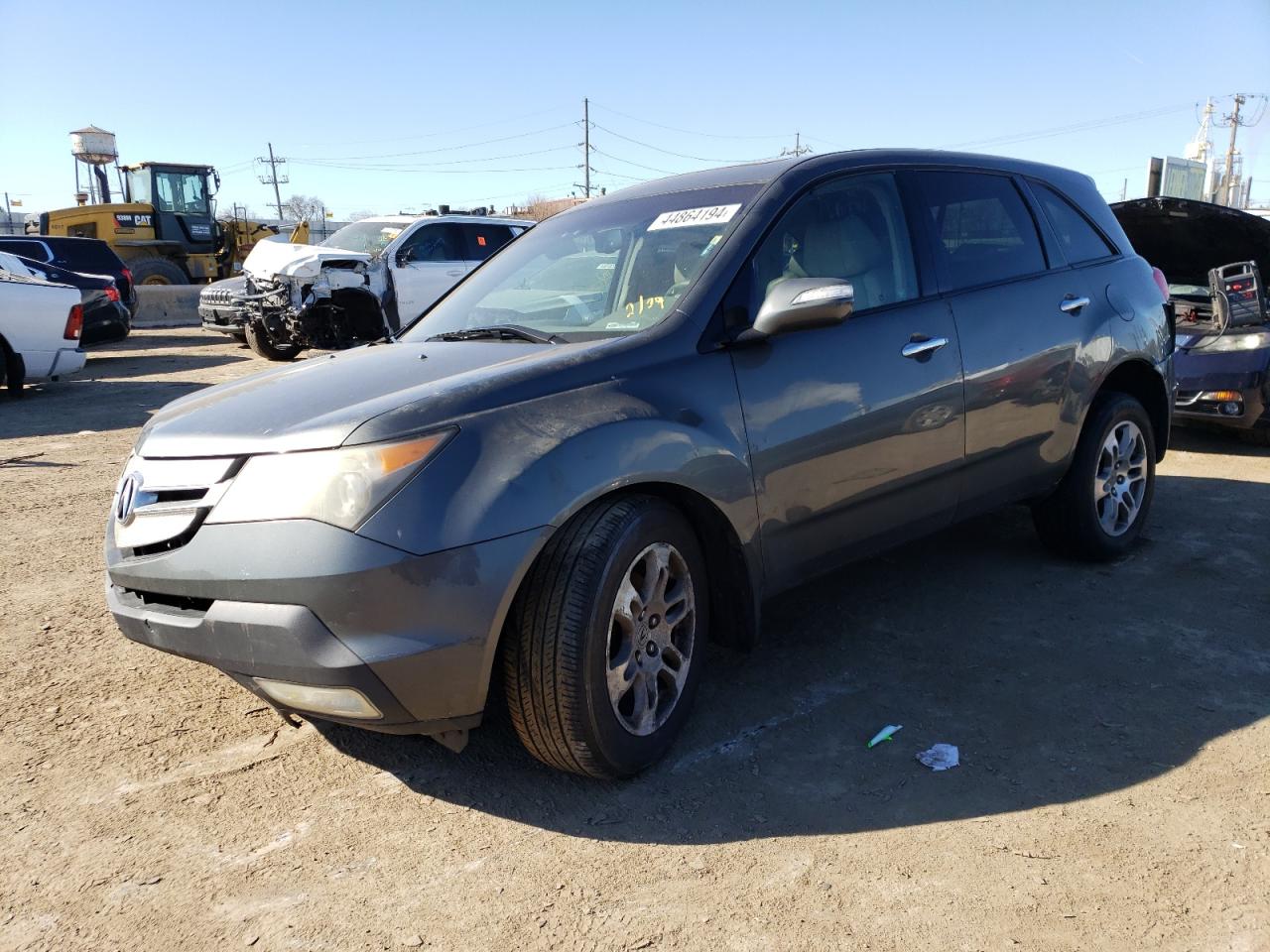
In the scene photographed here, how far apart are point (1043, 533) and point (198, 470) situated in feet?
12.2

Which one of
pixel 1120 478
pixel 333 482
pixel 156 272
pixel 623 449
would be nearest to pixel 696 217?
pixel 623 449

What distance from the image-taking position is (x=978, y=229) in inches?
161

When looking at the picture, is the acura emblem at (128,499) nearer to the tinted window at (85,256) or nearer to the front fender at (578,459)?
the front fender at (578,459)

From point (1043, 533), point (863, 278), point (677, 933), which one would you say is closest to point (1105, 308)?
point (1043, 533)

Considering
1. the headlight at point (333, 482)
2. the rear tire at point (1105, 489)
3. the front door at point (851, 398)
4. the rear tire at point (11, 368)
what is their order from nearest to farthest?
the headlight at point (333, 482), the front door at point (851, 398), the rear tire at point (1105, 489), the rear tire at point (11, 368)

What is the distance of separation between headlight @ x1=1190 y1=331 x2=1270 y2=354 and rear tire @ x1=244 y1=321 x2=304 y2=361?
36.9ft

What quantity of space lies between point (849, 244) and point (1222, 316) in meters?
5.15

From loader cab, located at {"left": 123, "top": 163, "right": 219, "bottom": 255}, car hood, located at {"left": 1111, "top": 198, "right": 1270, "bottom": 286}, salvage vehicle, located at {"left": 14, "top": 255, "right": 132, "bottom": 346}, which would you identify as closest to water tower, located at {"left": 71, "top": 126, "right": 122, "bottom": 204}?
loader cab, located at {"left": 123, "top": 163, "right": 219, "bottom": 255}

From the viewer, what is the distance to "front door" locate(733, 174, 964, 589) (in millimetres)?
3129

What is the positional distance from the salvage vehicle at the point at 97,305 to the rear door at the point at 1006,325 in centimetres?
1273

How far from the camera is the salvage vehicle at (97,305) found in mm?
13453

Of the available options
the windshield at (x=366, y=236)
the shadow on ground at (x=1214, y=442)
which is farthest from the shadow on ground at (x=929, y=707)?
the windshield at (x=366, y=236)

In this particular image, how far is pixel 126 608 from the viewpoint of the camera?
277 cm

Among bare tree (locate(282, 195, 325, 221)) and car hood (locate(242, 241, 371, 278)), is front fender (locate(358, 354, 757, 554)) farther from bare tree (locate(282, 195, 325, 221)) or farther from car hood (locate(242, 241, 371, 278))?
bare tree (locate(282, 195, 325, 221))
